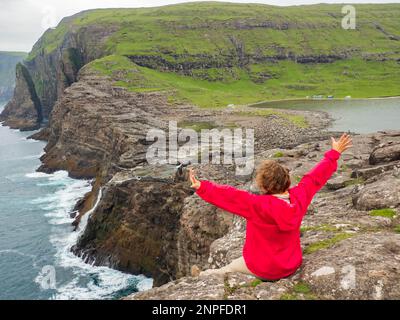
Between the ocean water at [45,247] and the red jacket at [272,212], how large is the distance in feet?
121

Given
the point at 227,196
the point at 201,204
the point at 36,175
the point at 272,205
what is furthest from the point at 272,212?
the point at 36,175

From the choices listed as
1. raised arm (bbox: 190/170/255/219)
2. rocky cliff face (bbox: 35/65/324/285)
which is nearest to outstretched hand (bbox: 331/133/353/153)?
raised arm (bbox: 190/170/255/219)

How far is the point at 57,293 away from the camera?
46.6 m

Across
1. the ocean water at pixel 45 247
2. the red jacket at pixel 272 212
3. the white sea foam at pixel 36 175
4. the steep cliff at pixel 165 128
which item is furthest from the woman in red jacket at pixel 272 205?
the white sea foam at pixel 36 175

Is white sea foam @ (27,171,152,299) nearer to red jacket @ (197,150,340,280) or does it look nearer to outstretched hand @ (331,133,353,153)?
red jacket @ (197,150,340,280)

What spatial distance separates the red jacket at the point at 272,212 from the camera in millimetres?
9516

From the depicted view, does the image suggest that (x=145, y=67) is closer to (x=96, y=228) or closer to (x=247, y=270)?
(x=96, y=228)

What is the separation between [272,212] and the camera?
945 cm

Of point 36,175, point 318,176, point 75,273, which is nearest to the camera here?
point 318,176

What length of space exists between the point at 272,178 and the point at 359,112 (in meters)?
112

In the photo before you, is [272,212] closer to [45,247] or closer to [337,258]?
[337,258]

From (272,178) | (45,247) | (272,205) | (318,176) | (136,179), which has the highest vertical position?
(272,178)

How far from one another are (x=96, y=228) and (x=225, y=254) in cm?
4246

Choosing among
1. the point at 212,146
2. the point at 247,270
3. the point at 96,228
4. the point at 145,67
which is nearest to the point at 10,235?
the point at 96,228
